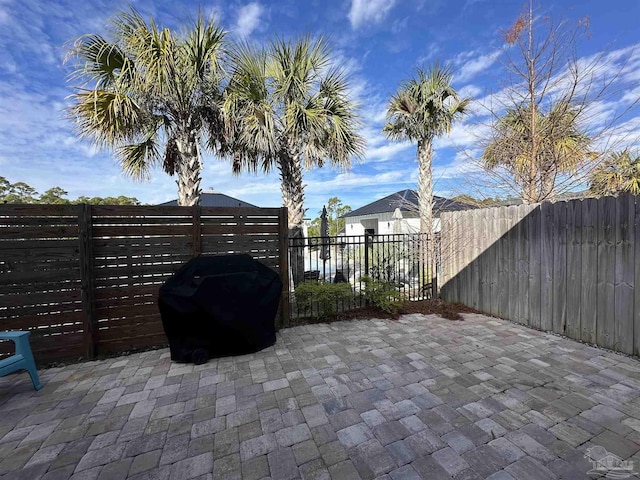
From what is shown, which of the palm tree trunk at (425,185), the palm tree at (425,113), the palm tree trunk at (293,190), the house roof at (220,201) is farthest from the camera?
the house roof at (220,201)

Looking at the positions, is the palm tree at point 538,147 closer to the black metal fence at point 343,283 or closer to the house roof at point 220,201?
the black metal fence at point 343,283

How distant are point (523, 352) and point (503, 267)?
1.58 m

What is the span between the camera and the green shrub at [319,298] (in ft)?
14.0

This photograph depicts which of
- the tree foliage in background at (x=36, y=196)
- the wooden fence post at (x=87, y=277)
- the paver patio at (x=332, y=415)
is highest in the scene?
the tree foliage in background at (x=36, y=196)

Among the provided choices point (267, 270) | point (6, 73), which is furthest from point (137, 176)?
point (267, 270)

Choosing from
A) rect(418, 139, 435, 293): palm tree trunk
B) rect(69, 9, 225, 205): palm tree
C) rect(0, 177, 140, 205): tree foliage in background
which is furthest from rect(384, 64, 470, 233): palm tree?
rect(0, 177, 140, 205): tree foliage in background

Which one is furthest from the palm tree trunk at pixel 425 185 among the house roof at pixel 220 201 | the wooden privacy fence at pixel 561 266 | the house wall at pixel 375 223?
the house roof at pixel 220 201

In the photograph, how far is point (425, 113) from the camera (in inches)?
266

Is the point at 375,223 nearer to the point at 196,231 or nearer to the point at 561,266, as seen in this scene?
the point at 561,266

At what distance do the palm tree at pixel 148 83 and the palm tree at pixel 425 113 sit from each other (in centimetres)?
460

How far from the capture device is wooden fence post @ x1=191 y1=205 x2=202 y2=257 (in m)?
3.51

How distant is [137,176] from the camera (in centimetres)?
603

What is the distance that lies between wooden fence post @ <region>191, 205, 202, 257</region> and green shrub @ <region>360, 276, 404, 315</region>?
2.82 metres
